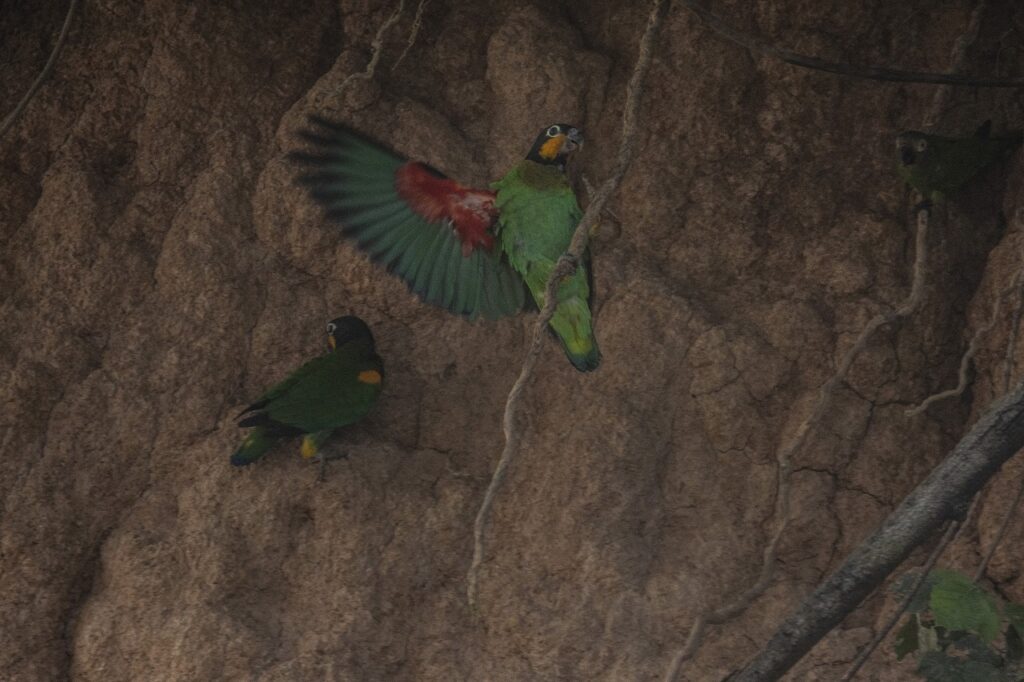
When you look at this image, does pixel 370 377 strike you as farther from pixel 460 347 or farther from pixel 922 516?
pixel 922 516

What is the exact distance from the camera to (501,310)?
3.58 m

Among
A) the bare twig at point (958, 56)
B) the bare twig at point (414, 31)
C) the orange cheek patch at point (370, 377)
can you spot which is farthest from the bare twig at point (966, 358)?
the bare twig at point (414, 31)

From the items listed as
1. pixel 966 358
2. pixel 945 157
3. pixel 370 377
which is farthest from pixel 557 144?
pixel 966 358

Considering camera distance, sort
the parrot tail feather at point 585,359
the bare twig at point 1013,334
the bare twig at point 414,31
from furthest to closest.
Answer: the bare twig at point 414,31
the parrot tail feather at point 585,359
the bare twig at point 1013,334

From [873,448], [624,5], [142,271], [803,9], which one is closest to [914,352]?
[873,448]

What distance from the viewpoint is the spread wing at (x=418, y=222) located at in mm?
3400

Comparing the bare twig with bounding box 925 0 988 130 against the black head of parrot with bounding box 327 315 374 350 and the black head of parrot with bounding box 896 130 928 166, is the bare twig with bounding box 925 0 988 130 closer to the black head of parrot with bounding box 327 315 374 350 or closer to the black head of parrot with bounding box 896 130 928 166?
the black head of parrot with bounding box 896 130 928 166

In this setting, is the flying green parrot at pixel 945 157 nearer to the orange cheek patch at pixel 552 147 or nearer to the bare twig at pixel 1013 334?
the bare twig at pixel 1013 334

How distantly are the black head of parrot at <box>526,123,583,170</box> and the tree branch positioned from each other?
144cm

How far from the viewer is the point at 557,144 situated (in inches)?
138

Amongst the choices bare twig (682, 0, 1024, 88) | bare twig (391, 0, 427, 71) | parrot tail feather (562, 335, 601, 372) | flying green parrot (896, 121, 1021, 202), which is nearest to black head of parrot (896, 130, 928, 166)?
flying green parrot (896, 121, 1021, 202)

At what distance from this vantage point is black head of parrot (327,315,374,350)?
144 inches

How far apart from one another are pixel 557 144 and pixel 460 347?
68cm

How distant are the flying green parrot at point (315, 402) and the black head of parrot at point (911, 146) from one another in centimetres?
157
